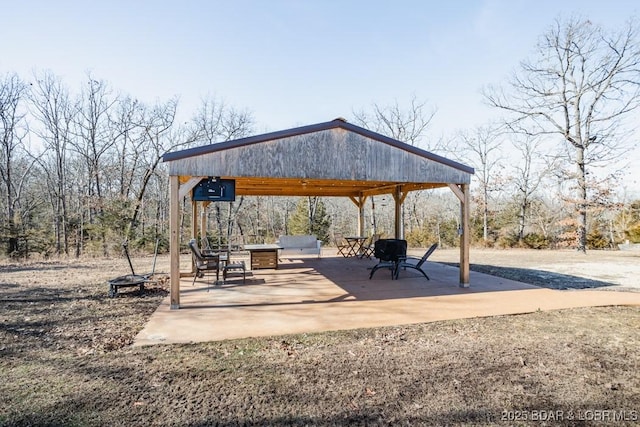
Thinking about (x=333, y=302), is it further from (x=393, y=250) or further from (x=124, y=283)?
(x=124, y=283)

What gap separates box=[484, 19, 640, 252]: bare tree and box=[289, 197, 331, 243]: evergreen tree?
1328cm

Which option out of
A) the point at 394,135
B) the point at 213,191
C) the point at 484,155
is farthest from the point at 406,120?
the point at 213,191

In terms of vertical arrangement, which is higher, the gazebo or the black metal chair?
the gazebo

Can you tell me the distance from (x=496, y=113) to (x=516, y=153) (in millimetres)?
6087

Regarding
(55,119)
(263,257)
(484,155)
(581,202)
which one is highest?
(55,119)

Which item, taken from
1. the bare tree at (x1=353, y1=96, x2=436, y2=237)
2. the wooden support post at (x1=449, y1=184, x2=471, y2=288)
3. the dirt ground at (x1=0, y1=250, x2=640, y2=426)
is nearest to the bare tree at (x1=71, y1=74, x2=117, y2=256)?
the dirt ground at (x1=0, y1=250, x2=640, y2=426)

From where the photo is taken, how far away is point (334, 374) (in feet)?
10.8

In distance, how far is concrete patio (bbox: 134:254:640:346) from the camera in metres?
4.70

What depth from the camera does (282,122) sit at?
25688 millimetres

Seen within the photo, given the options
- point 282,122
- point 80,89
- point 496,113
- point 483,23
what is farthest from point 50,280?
point 496,113

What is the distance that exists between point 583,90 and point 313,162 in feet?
59.8

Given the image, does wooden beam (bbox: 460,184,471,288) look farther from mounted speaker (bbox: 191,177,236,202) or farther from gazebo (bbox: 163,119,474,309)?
mounted speaker (bbox: 191,177,236,202)

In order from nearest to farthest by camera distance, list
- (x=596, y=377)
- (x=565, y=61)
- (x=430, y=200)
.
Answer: (x=596, y=377), (x=565, y=61), (x=430, y=200)

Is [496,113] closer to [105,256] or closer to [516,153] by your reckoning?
[516,153]
